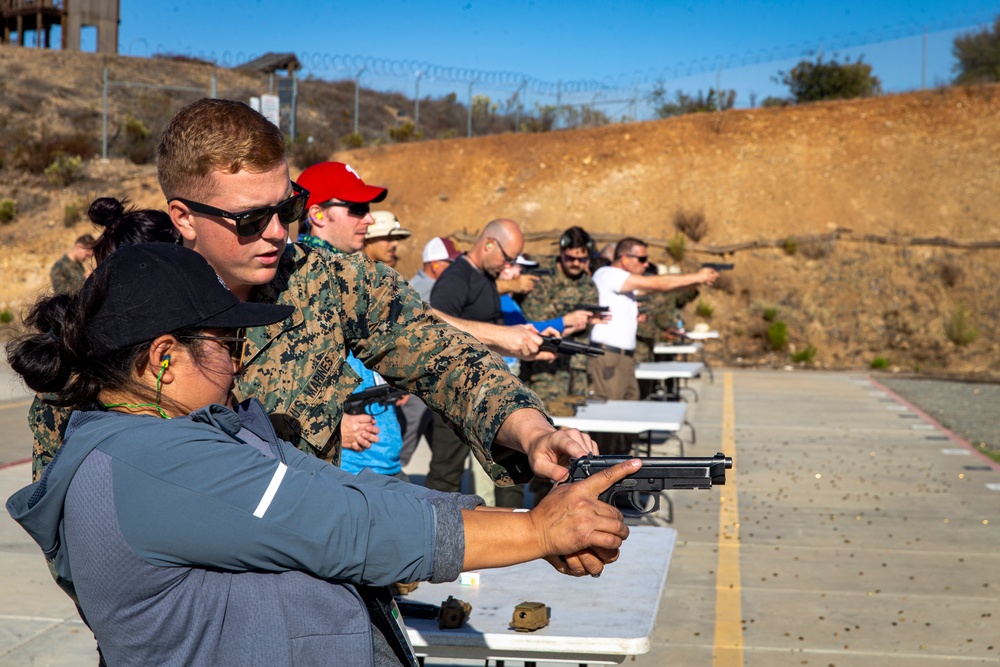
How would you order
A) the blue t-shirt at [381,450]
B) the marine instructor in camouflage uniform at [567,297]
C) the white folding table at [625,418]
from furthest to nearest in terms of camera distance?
the marine instructor in camouflage uniform at [567,297] < the white folding table at [625,418] < the blue t-shirt at [381,450]

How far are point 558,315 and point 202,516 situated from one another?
7419 millimetres

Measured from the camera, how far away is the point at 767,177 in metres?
31.8

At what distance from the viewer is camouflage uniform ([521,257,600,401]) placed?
788 centimetres

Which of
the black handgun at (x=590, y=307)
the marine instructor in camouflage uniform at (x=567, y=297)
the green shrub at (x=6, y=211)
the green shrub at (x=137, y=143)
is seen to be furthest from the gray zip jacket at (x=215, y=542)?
the green shrub at (x=137, y=143)

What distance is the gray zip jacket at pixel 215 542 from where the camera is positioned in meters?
1.52

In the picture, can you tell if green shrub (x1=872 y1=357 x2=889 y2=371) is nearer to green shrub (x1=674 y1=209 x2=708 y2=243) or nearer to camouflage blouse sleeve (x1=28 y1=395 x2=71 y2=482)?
green shrub (x1=674 y1=209 x2=708 y2=243)

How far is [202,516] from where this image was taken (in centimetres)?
151

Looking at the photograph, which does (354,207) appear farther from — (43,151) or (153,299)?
(43,151)

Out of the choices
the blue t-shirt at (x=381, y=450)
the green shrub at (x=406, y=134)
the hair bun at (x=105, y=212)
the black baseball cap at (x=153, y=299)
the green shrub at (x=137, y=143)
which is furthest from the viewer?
the green shrub at (x=406, y=134)

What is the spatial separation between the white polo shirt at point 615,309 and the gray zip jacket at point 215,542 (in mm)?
7681

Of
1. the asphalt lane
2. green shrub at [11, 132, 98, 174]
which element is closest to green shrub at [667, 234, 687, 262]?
the asphalt lane

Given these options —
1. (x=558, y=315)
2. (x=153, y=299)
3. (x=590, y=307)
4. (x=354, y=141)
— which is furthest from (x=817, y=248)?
(x=153, y=299)

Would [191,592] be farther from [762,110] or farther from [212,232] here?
[762,110]

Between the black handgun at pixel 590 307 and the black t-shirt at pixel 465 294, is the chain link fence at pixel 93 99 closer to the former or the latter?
the black handgun at pixel 590 307
